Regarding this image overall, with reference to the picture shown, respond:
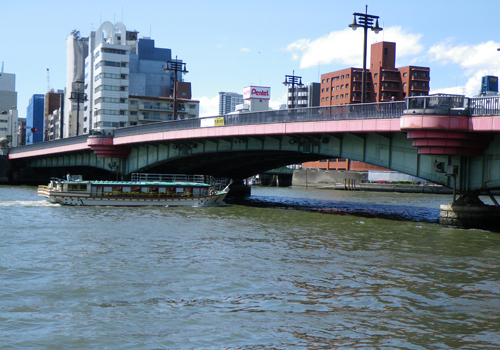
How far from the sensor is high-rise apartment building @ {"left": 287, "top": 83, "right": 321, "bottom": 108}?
602 ft

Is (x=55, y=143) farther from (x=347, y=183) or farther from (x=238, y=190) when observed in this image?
(x=347, y=183)

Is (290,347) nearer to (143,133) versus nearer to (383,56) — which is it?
(143,133)

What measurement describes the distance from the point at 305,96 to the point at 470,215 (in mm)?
154016

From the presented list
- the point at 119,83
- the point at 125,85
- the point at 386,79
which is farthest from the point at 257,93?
the point at 119,83

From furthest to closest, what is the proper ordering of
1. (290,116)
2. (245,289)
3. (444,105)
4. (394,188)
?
(394,188) → (290,116) → (444,105) → (245,289)

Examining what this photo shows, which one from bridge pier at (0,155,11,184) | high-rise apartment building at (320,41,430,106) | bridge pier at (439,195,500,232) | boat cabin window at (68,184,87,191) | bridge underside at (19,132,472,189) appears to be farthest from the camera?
high-rise apartment building at (320,41,430,106)

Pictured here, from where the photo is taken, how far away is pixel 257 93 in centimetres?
17062

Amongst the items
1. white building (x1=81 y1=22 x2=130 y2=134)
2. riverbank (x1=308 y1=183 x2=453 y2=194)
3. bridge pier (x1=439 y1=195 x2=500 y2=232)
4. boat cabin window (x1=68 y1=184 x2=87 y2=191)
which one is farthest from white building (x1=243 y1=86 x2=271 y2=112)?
bridge pier (x1=439 y1=195 x2=500 y2=232)

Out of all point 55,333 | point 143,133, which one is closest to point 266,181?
point 143,133

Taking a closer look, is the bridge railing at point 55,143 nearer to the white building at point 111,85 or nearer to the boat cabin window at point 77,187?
the boat cabin window at point 77,187

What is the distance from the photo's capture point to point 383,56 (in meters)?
136

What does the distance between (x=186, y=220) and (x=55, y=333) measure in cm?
2579

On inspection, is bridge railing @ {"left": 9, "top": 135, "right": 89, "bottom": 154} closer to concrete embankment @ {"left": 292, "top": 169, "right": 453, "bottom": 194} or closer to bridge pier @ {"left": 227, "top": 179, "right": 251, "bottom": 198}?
bridge pier @ {"left": 227, "top": 179, "right": 251, "bottom": 198}

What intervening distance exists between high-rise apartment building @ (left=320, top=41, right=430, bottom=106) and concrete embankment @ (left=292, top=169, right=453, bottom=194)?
23.6 m
